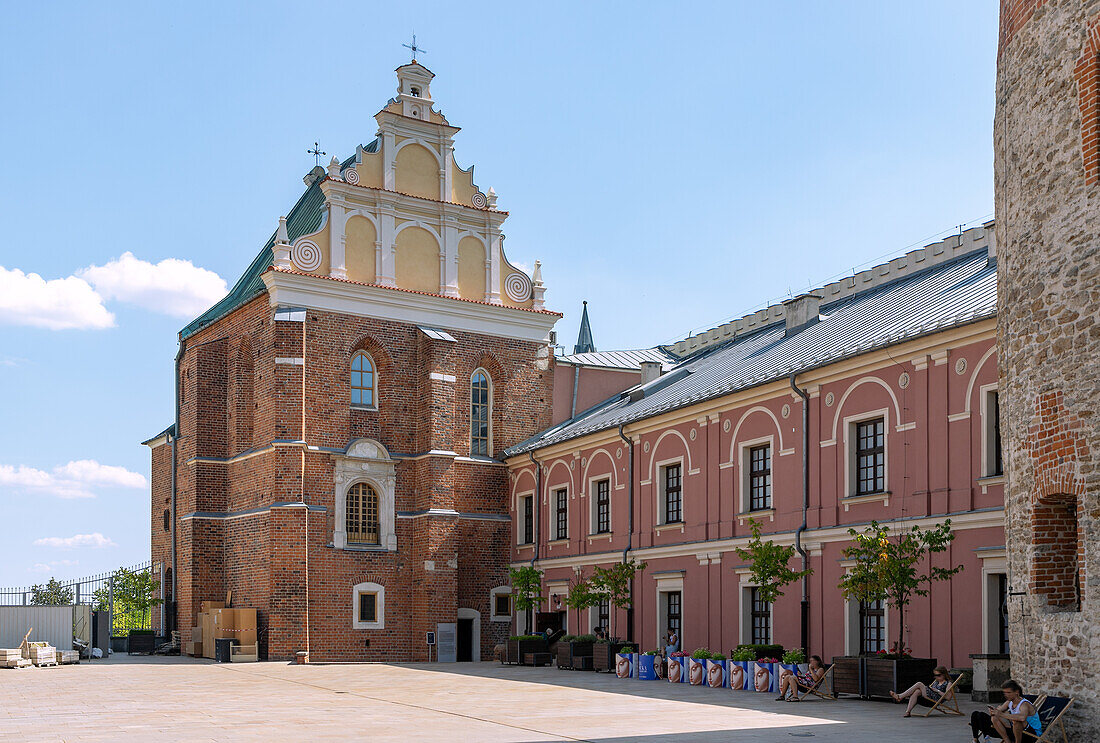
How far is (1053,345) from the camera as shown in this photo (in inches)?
603

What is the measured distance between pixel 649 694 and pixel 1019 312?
11.7 meters

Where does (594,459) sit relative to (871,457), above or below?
below

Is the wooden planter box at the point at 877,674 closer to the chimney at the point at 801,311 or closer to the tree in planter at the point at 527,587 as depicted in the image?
the chimney at the point at 801,311

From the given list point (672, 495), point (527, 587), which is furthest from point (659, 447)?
point (527, 587)

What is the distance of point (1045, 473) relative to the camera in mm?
15422

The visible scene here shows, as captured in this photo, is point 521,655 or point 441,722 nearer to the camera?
point 441,722

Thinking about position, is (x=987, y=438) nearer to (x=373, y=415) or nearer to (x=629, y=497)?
(x=629, y=497)

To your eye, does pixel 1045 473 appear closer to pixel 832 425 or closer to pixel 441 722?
pixel 441 722

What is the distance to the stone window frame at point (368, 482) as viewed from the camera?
3888cm

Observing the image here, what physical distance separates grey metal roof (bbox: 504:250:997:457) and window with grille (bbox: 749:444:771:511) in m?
1.64

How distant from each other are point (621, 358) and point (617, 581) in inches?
588

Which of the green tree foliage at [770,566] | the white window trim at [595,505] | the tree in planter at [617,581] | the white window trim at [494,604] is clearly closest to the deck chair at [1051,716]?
the green tree foliage at [770,566]

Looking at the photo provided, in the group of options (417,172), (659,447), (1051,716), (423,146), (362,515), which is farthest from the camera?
(423,146)

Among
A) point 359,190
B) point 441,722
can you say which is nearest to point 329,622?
point 359,190
